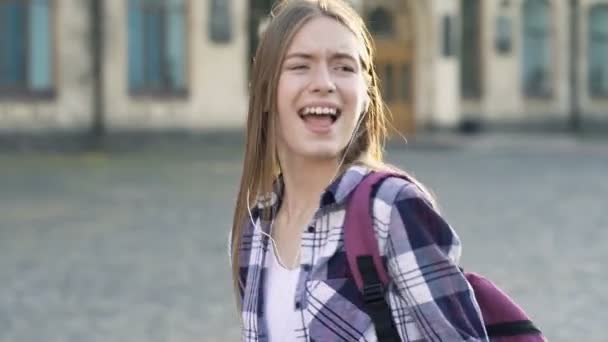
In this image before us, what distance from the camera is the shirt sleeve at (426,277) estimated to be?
2197 mm

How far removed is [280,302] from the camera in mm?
2451

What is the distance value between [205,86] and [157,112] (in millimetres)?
1416

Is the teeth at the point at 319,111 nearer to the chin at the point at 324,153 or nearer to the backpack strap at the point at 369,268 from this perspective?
the chin at the point at 324,153

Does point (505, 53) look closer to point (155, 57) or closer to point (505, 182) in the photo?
point (155, 57)

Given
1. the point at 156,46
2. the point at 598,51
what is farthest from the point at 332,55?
the point at 598,51

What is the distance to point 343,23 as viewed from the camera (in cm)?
248

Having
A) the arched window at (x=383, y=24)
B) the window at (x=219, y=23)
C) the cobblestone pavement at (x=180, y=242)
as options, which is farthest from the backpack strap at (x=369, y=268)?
the arched window at (x=383, y=24)

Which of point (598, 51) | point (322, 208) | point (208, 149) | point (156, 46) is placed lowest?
point (208, 149)

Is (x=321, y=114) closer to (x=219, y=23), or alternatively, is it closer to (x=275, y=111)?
(x=275, y=111)

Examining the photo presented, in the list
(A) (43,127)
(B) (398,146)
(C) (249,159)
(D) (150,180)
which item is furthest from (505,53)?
(C) (249,159)

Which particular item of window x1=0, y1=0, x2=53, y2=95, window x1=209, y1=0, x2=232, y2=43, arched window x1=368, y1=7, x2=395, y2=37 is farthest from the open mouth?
arched window x1=368, y1=7, x2=395, y2=37

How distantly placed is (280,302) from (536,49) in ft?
111

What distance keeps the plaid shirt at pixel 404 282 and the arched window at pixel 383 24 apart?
3040 centimetres

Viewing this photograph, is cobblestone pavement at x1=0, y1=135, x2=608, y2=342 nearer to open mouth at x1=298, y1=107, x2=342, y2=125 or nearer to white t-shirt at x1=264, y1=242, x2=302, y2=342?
white t-shirt at x1=264, y1=242, x2=302, y2=342
